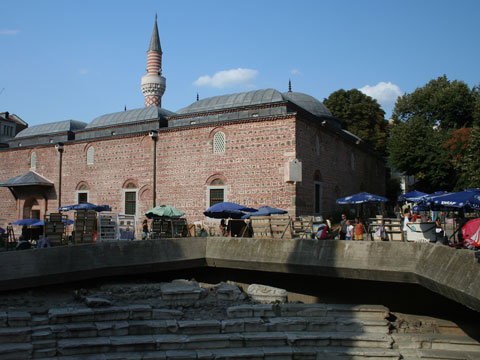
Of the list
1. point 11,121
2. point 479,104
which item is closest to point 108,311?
point 479,104

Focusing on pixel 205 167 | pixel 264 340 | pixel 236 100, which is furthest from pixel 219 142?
pixel 264 340

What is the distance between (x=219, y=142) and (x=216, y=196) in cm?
258

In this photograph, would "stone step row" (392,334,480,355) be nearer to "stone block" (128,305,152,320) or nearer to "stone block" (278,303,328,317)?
"stone block" (278,303,328,317)

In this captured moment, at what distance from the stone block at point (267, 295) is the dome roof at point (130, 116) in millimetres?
16156

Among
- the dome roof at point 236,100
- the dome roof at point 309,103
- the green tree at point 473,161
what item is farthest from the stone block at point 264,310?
the dome roof at point 309,103

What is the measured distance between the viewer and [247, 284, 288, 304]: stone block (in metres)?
10.8

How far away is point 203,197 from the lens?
21266 millimetres

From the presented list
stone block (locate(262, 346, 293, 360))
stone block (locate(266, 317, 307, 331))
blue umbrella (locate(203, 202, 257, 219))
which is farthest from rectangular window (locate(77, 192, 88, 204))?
stone block (locate(262, 346, 293, 360))

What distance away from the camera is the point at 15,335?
8094 mm

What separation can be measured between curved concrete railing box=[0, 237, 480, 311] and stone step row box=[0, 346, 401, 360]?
1.56m

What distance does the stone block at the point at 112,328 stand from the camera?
8.64m

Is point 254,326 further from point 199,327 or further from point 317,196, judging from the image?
point 317,196

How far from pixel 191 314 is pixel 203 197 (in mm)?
11456

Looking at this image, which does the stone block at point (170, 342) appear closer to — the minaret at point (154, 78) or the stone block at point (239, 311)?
the stone block at point (239, 311)
